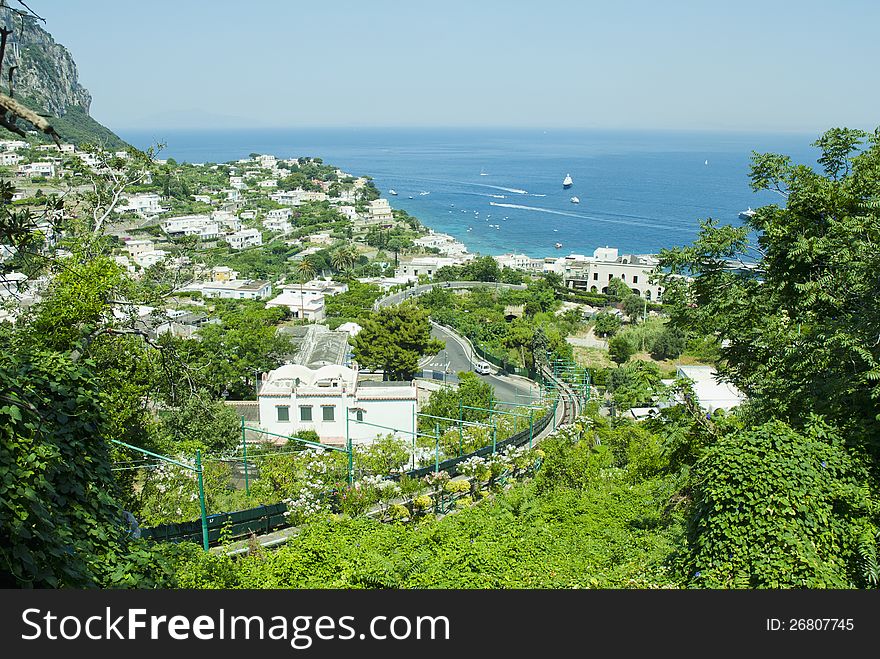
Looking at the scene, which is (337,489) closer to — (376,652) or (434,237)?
(376,652)

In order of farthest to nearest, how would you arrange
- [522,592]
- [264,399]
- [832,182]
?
[264,399] < [832,182] < [522,592]

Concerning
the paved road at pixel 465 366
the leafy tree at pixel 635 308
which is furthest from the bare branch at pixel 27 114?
the leafy tree at pixel 635 308

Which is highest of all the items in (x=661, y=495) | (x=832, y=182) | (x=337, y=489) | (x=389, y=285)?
(x=832, y=182)

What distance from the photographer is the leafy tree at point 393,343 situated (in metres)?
22.2

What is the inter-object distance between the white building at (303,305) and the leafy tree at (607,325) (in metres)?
13.7

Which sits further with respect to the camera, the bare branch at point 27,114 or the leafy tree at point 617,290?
the leafy tree at point 617,290

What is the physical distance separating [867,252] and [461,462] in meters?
6.84

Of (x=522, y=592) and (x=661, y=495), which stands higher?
(x=522, y=592)

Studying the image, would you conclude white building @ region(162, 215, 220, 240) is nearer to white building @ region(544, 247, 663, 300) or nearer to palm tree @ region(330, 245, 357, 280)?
palm tree @ region(330, 245, 357, 280)

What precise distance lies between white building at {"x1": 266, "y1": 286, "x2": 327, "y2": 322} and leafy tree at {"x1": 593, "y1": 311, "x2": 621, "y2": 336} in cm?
1372

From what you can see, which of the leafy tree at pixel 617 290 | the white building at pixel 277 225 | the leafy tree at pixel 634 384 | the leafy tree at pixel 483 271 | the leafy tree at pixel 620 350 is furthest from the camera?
the white building at pixel 277 225

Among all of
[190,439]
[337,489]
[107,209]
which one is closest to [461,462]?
[337,489]

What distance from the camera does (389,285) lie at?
43406 millimetres

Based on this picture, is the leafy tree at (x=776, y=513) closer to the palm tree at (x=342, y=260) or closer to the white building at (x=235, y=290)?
the white building at (x=235, y=290)
